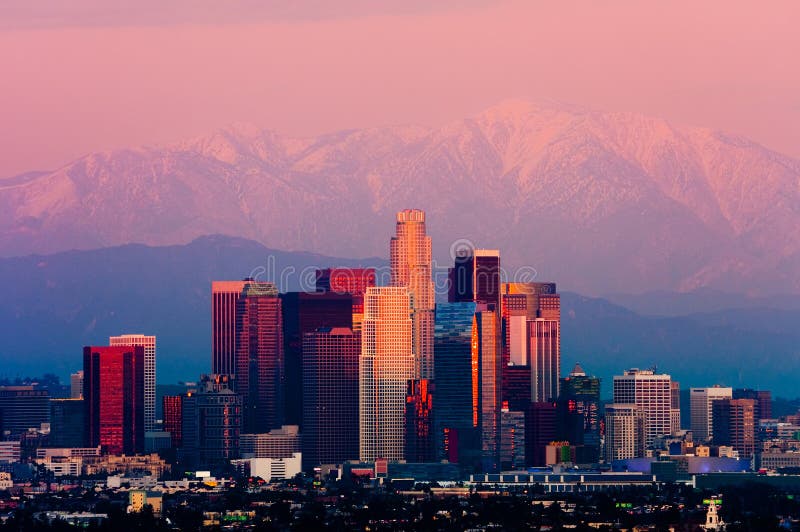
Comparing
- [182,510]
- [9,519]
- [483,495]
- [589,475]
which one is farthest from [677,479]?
[9,519]

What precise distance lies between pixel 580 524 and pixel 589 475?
50.7 metres

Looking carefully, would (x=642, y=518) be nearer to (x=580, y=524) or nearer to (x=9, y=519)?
(x=580, y=524)

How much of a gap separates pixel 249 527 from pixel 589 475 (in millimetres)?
51241

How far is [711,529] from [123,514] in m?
28.3

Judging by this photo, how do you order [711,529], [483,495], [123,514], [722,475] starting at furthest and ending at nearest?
[722,475], [483,495], [123,514], [711,529]

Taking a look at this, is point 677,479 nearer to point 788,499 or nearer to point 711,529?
point 788,499

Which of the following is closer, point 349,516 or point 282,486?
point 349,516

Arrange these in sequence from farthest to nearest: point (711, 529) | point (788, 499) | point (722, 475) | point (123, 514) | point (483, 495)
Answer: point (722, 475)
point (483, 495)
point (788, 499)
point (123, 514)
point (711, 529)

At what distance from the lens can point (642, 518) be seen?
152 metres

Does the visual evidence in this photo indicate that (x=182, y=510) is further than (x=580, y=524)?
Yes

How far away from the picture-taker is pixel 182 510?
161m

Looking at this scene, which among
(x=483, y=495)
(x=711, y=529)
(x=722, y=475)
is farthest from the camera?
(x=722, y=475)

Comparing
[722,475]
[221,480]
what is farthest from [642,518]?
[221,480]

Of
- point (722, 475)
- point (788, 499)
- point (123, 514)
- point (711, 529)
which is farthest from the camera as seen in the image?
point (722, 475)
